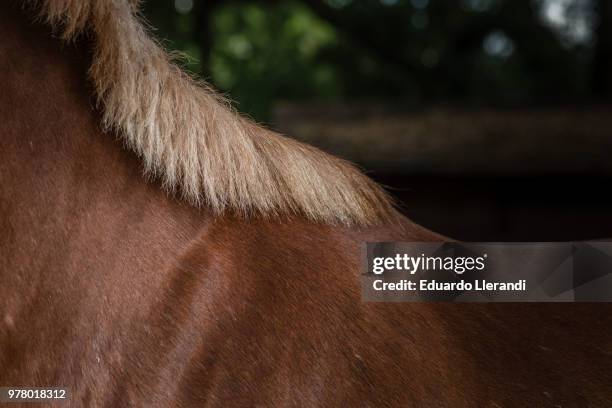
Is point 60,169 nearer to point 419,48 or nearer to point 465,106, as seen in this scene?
point 465,106

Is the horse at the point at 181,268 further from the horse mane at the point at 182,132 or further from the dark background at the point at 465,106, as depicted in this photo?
the dark background at the point at 465,106

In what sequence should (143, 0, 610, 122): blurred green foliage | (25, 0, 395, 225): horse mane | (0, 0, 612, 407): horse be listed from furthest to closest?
(143, 0, 610, 122): blurred green foliage, (25, 0, 395, 225): horse mane, (0, 0, 612, 407): horse

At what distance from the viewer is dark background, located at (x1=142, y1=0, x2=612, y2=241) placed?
8.54 meters

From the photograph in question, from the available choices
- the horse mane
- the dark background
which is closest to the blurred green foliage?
the dark background

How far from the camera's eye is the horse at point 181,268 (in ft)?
4.70

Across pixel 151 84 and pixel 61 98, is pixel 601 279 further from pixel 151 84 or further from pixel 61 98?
pixel 61 98

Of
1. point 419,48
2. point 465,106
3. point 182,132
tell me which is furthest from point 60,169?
point 419,48

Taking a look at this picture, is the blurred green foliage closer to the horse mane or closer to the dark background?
the dark background

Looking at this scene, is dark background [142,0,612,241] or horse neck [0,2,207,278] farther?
dark background [142,0,612,241]

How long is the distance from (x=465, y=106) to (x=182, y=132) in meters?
10.2

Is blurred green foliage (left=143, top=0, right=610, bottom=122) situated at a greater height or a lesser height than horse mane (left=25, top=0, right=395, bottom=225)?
greater

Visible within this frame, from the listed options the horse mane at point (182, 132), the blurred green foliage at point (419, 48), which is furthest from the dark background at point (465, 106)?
the horse mane at point (182, 132)

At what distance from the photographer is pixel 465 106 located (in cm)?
1128

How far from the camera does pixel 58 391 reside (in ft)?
4.56
